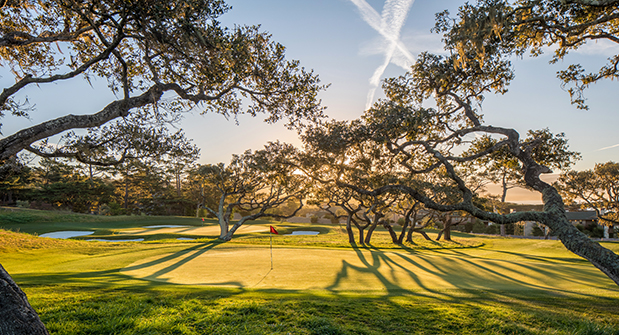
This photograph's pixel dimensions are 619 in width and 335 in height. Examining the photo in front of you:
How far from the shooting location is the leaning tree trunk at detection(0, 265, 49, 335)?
328 cm

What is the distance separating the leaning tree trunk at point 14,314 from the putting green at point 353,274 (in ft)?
16.9

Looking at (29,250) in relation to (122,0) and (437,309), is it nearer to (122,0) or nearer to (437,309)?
(122,0)

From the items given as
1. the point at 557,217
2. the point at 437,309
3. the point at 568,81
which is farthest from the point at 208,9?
the point at 568,81

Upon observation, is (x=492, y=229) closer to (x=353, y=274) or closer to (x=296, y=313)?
(x=353, y=274)

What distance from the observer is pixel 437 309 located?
5.99 metres

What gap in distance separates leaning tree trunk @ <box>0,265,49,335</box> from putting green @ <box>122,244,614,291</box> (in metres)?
5.16

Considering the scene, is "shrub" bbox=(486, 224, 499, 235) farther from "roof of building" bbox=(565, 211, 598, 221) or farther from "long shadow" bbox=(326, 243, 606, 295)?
"long shadow" bbox=(326, 243, 606, 295)

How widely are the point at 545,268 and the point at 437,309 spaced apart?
10.5 metres

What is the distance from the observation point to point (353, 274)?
1022cm

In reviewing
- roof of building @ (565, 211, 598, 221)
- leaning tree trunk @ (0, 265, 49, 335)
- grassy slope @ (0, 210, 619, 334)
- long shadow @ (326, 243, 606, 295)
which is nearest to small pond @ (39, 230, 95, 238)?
grassy slope @ (0, 210, 619, 334)

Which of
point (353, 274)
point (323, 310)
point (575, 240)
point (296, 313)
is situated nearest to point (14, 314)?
point (296, 313)

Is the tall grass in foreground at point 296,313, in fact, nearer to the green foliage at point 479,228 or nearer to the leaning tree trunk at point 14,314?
the leaning tree trunk at point 14,314

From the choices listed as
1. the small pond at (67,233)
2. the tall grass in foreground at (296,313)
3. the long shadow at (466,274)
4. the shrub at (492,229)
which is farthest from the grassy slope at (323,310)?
the shrub at (492,229)

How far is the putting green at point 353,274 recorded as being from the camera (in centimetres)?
882
